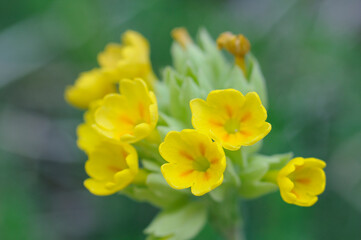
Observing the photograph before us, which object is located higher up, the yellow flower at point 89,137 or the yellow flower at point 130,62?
the yellow flower at point 130,62

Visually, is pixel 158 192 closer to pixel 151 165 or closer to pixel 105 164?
pixel 151 165

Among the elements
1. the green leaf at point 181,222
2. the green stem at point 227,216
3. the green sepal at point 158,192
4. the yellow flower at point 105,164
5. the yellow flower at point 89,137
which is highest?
the yellow flower at point 89,137

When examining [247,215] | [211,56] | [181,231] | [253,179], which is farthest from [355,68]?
[181,231]

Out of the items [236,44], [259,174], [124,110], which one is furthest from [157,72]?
[259,174]

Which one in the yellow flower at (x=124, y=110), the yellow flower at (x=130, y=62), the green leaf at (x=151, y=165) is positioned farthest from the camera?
the yellow flower at (x=130, y=62)

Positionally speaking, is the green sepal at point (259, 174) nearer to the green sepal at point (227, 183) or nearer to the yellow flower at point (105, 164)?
the green sepal at point (227, 183)

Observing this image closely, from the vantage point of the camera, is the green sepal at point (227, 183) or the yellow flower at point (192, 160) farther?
the green sepal at point (227, 183)

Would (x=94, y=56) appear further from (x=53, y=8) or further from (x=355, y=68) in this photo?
(x=355, y=68)

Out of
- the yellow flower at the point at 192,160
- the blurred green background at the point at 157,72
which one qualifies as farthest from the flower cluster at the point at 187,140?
the blurred green background at the point at 157,72

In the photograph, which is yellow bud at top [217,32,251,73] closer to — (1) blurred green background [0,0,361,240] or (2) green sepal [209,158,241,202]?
(2) green sepal [209,158,241,202]
